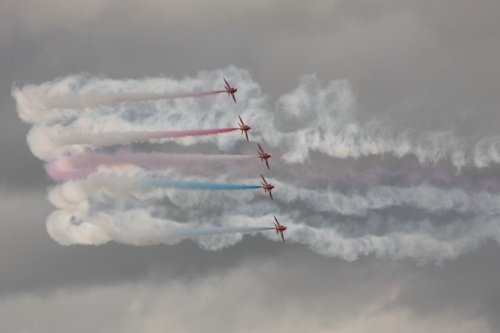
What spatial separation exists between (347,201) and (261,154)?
673cm

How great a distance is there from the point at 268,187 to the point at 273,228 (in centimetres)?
283

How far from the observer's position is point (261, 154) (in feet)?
484

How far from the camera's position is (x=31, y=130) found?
14500cm

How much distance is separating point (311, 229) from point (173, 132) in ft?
41.3

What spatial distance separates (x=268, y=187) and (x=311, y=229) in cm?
417

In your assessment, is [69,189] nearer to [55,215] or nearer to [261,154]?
[55,215]

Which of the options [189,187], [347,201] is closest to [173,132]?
[189,187]

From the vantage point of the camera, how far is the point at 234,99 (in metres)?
146

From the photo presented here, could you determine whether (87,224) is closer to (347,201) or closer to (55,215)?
(55,215)

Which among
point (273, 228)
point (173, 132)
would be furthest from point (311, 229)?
point (173, 132)

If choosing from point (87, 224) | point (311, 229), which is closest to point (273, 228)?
point (311, 229)

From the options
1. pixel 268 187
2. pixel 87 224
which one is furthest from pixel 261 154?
pixel 87 224

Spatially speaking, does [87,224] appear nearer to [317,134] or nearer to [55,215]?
[55,215]

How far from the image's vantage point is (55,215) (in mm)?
148125
